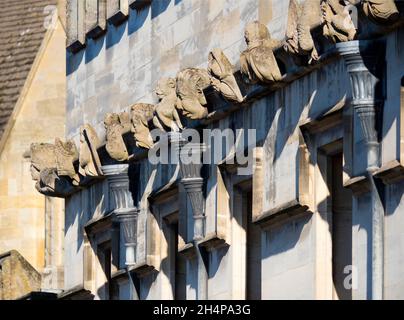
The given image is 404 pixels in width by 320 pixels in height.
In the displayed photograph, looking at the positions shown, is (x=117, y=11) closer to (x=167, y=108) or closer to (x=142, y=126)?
(x=142, y=126)

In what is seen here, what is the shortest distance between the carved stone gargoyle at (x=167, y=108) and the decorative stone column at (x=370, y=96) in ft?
24.3

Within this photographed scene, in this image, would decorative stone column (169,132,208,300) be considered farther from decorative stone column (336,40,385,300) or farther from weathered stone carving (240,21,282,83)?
decorative stone column (336,40,385,300)

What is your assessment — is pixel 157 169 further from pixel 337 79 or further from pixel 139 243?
pixel 337 79

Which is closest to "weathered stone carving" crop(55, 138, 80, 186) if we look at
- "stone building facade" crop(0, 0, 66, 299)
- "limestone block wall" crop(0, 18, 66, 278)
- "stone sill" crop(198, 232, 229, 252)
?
"stone sill" crop(198, 232, 229, 252)

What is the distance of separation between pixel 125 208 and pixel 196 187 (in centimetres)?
387

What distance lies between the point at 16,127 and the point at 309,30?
30257 millimetres

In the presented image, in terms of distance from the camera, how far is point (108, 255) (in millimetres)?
56125

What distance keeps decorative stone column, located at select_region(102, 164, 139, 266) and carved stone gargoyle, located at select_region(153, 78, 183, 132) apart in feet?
9.96

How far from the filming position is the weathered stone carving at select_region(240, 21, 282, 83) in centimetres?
4634

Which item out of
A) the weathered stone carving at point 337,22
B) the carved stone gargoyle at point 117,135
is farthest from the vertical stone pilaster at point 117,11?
the weathered stone carving at point 337,22

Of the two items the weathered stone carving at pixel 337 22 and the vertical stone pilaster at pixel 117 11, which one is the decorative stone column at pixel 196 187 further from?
the weathered stone carving at pixel 337 22

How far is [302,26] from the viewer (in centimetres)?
4466

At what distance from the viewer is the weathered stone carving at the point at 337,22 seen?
141 ft

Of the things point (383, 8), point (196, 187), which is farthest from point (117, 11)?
point (383, 8)
